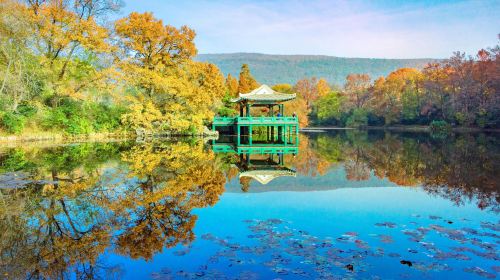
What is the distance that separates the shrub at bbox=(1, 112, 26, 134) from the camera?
23828 millimetres

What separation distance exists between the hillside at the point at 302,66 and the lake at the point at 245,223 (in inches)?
5363

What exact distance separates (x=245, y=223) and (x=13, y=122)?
73.1 ft

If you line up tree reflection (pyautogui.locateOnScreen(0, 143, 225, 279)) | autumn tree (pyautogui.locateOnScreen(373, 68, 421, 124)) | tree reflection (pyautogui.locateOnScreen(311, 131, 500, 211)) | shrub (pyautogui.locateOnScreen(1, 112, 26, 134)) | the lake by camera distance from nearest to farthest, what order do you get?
the lake < tree reflection (pyautogui.locateOnScreen(0, 143, 225, 279)) < tree reflection (pyautogui.locateOnScreen(311, 131, 500, 211)) < shrub (pyautogui.locateOnScreen(1, 112, 26, 134)) < autumn tree (pyautogui.locateOnScreen(373, 68, 421, 124))

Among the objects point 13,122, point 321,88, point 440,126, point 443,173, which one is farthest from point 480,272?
point 321,88

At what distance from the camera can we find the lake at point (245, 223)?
16.8 feet

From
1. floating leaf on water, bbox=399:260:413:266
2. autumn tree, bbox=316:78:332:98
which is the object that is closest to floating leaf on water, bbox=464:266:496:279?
floating leaf on water, bbox=399:260:413:266

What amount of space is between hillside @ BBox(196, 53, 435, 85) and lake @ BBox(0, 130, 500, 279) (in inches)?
5363

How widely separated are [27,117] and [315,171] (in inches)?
814

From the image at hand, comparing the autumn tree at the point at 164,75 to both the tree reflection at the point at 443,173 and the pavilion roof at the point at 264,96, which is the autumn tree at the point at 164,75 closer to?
the pavilion roof at the point at 264,96

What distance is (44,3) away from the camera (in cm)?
2758

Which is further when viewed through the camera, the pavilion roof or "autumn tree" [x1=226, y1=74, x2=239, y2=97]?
"autumn tree" [x1=226, y1=74, x2=239, y2=97]

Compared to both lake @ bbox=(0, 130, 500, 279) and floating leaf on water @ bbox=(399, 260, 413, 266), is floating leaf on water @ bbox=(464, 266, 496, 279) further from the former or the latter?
floating leaf on water @ bbox=(399, 260, 413, 266)

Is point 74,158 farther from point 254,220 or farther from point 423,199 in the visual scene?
point 423,199

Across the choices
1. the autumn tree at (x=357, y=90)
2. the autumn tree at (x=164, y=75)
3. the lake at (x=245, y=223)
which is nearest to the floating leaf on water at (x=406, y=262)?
the lake at (x=245, y=223)
